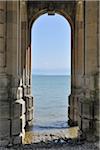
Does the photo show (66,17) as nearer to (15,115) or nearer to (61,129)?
(61,129)

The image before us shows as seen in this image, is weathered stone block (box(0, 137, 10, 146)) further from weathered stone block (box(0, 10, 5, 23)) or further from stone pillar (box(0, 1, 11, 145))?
weathered stone block (box(0, 10, 5, 23))

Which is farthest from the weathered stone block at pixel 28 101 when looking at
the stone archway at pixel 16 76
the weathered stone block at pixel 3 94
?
the weathered stone block at pixel 3 94

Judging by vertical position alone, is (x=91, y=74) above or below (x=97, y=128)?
above

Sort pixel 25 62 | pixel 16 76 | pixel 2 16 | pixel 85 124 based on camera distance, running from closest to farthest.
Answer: pixel 2 16 < pixel 16 76 < pixel 85 124 < pixel 25 62

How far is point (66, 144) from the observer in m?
9.77

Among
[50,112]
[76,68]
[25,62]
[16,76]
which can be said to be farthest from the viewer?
[50,112]

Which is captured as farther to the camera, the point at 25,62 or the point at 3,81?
the point at 25,62

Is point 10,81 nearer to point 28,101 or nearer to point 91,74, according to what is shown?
point 91,74

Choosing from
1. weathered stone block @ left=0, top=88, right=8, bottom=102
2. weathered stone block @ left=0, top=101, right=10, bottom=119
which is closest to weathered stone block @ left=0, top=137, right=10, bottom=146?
weathered stone block @ left=0, top=101, right=10, bottom=119

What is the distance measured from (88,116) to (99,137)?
68 centimetres

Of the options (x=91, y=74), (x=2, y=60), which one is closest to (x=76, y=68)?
(x=91, y=74)

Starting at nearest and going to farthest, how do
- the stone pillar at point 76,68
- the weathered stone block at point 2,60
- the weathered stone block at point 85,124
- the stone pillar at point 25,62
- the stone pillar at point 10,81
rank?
the stone pillar at point 10,81, the weathered stone block at point 2,60, the weathered stone block at point 85,124, the stone pillar at point 76,68, the stone pillar at point 25,62

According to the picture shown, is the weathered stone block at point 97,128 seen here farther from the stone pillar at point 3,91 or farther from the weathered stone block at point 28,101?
the weathered stone block at point 28,101

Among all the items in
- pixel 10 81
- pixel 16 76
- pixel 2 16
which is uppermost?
pixel 2 16
